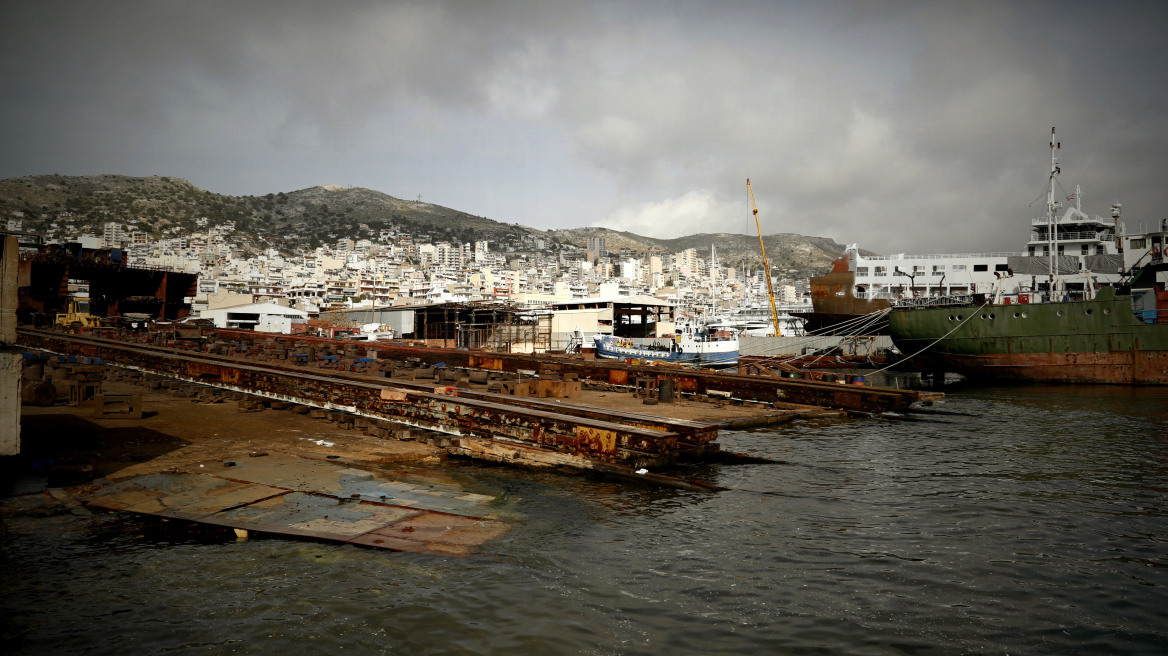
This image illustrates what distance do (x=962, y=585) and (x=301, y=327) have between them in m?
63.5

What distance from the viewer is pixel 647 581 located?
5.98 m

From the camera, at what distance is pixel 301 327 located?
5962cm

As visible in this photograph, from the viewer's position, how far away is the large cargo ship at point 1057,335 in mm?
28969

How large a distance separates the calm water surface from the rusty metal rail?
3.20 feet

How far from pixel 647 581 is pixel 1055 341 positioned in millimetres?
34440

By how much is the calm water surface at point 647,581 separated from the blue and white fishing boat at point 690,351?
29547mm

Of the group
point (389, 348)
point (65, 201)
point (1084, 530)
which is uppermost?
point (65, 201)

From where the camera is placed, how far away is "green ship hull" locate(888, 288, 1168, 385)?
2892cm

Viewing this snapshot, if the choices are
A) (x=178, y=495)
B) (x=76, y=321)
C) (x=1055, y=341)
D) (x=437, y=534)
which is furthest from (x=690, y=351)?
(x=76, y=321)

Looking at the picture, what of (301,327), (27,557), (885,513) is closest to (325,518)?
(27,557)

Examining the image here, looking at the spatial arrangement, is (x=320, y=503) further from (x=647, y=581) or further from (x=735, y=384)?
(x=735, y=384)

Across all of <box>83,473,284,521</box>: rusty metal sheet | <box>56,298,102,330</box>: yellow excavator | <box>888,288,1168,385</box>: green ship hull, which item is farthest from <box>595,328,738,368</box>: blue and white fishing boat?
<box>56,298,102,330</box>: yellow excavator

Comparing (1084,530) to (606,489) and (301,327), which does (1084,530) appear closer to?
(606,489)

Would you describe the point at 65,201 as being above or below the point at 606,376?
above
